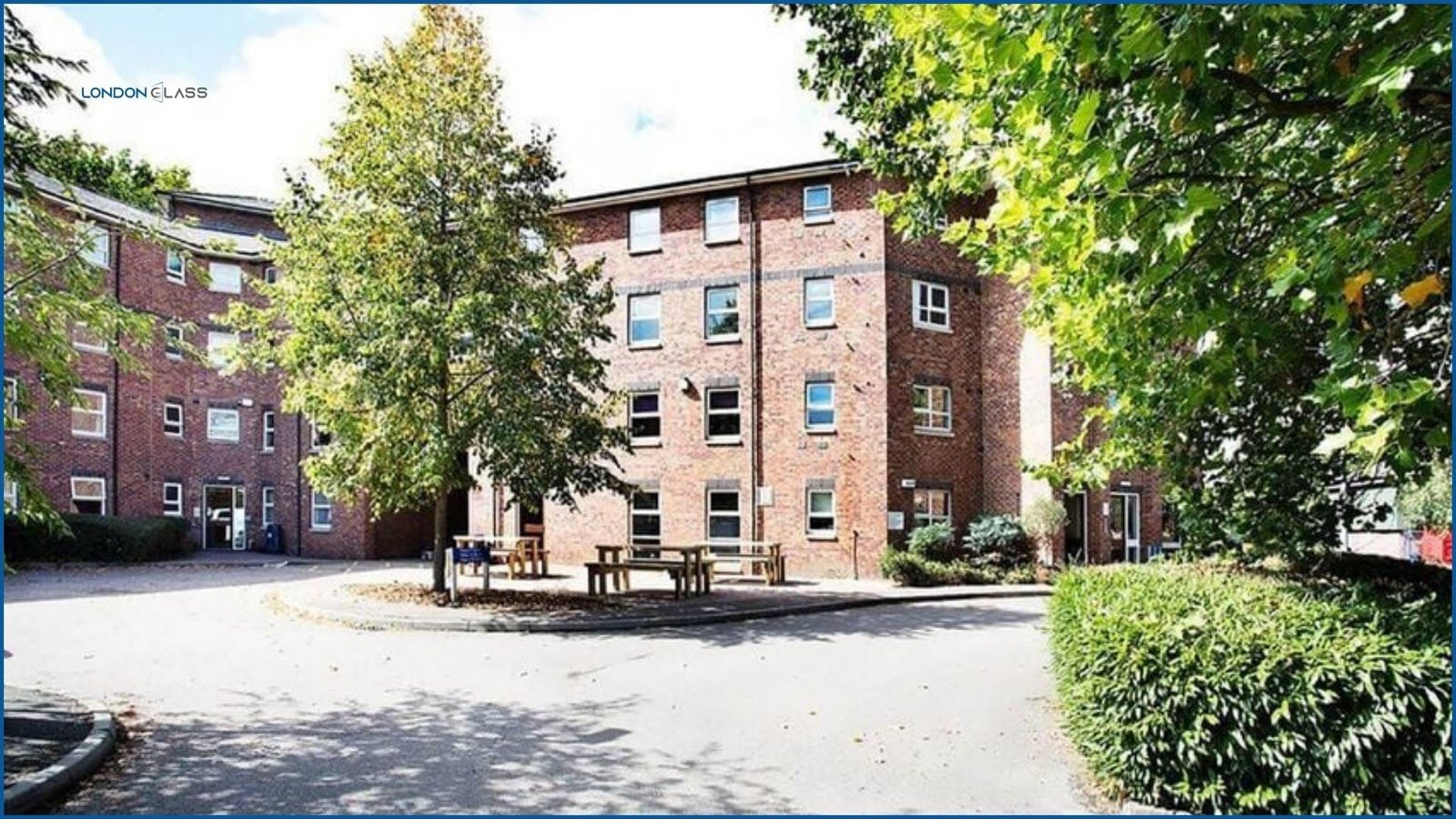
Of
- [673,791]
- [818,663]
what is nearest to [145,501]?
[818,663]

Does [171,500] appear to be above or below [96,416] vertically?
below

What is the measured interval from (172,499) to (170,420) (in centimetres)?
248

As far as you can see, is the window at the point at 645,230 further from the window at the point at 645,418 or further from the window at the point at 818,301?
Answer: the window at the point at 818,301

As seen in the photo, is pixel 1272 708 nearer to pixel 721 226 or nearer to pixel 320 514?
pixel 721 226

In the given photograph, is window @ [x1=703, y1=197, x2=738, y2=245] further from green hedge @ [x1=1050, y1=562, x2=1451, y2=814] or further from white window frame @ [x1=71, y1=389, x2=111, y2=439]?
green hedge @ [x1=1050, y1=562, x2=1451, y2=814]

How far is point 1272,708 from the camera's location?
5660 millimetres

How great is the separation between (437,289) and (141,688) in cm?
797

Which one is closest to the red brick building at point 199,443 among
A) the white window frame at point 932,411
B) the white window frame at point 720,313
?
the white window frame at point 720,313

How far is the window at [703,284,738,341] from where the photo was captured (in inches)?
981

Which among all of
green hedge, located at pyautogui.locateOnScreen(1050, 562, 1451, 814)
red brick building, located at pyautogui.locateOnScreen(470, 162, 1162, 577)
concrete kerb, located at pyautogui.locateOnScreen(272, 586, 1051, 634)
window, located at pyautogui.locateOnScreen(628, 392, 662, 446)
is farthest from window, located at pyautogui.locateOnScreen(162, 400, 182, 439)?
green hedge, located at pyautogui.locateOnScreen(1050, 562, 1451, 814)

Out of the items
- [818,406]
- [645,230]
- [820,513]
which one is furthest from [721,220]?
[820,513]

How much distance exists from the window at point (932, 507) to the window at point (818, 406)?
2746 mm

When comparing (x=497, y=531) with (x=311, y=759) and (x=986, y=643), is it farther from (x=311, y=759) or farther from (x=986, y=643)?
(x=311, y=759)

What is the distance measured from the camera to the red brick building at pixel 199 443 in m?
28.6
